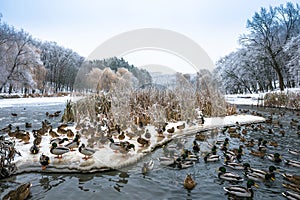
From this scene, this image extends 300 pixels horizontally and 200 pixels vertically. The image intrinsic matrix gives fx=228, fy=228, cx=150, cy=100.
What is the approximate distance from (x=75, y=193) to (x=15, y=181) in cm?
150

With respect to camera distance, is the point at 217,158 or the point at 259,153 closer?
the point at 217,158

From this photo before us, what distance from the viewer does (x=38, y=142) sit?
22.1 ft

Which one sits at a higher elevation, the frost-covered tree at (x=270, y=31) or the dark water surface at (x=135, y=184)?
the frost-covered tree at (x=270, y=31)

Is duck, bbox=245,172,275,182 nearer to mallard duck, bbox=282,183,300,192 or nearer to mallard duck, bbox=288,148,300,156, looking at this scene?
mallard duck, bbox=282,183,300,192

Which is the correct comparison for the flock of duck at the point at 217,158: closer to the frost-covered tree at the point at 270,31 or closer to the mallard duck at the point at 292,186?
the mallard duck at the point at 292,186

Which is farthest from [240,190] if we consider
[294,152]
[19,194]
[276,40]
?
[276,40]

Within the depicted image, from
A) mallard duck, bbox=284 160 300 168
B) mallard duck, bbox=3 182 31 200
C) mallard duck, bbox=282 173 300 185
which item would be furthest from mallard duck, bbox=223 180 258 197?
mallard duck, bbox=3 182 31 200

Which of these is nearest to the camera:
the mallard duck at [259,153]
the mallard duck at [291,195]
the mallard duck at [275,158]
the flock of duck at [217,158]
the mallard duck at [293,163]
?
the mallard duck at [291,195]

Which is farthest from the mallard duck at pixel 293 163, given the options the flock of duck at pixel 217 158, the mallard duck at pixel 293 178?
the mallard duck at pixel 293 178

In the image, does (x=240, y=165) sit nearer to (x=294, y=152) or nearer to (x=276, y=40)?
(x=294, y=152)

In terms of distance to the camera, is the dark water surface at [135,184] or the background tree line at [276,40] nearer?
the dark water surface at [135,184]


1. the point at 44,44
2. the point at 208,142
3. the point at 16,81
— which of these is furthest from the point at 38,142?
the point at 44,44

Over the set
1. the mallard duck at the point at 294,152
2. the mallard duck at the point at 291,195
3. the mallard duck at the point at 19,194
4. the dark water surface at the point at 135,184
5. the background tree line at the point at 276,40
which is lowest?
the dark water surface at the point at 135,184

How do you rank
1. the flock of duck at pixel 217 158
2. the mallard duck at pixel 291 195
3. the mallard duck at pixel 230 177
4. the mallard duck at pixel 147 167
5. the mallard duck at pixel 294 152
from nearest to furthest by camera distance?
the mallard duck at pixel 291 195 → the flock of duck at pixel 217 158 → the mallard duck at pixel 230 177 → the mallard duck at pixel 147 167 → the mallard duck at pixel 294 152
